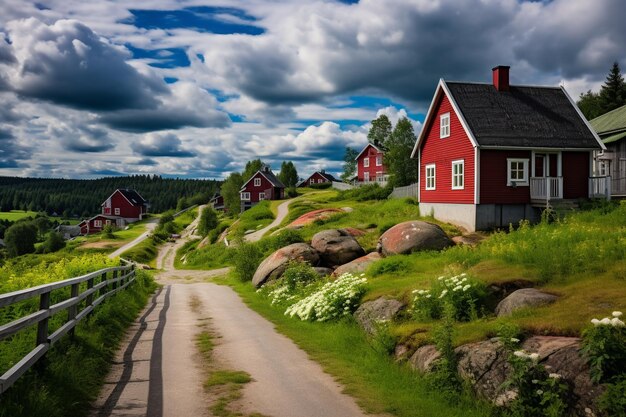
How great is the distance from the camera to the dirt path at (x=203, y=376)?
22.3ft

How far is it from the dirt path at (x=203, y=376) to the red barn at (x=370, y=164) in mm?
68118

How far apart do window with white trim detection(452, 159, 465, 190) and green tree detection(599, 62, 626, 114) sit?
1841 inches

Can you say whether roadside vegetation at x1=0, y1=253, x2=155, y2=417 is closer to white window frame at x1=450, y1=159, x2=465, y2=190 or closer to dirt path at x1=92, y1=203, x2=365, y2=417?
dirt path at x1=92, y1=203, x2=365, y2=417

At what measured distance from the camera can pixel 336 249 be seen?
906 inches

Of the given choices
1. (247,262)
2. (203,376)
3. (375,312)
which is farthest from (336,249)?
(203,376)

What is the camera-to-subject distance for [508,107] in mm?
30516

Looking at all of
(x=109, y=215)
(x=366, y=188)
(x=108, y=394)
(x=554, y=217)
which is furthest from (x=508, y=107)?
(x=109, y=215)

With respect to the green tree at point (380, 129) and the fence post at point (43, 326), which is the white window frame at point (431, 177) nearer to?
the fence post at point (43, 326)

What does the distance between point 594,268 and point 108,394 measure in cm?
1043

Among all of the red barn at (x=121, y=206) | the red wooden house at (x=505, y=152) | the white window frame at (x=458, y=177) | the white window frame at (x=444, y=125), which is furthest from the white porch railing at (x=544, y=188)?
the red barn at (x=121, y=206)

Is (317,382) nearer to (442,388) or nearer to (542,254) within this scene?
(442,388)

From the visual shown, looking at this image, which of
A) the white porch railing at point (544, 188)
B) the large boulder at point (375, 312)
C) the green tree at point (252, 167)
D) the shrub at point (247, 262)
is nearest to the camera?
the large boulder at point (375, 312)

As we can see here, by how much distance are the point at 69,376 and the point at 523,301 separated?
7822mm

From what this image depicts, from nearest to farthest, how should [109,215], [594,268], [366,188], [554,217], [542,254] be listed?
[594,268] → [542,254] → [554,217] → [366,188] → [109,215]
